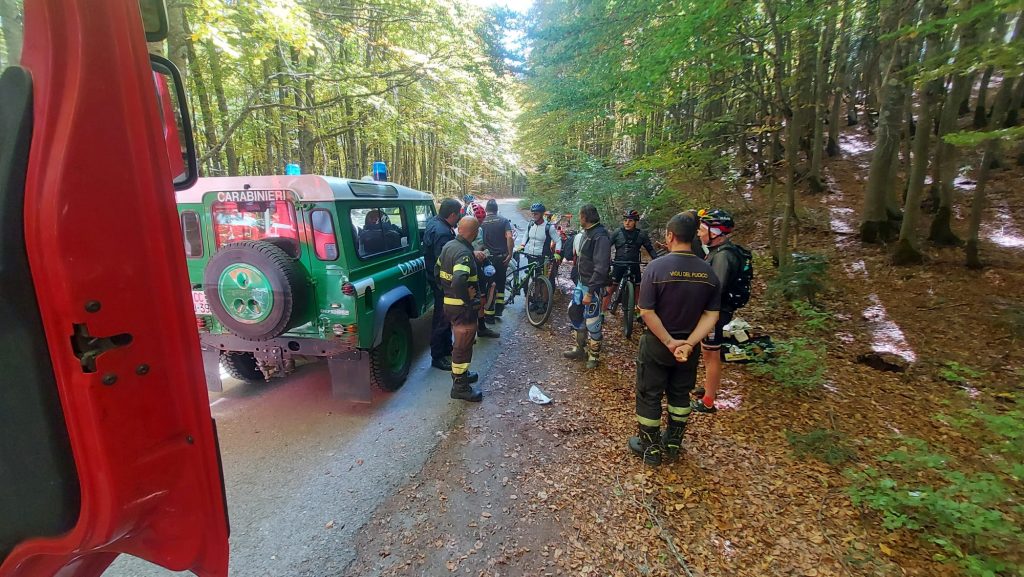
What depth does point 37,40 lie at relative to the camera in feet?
3.22

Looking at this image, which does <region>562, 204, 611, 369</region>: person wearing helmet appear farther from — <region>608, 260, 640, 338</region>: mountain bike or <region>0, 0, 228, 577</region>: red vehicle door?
<region>0, 0, 228, 577</region>: red vehicle door

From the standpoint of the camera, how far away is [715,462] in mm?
3225

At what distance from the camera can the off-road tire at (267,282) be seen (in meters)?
3.22

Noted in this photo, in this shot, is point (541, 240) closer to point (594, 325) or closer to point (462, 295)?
point (594, 325)

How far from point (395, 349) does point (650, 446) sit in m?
2.84

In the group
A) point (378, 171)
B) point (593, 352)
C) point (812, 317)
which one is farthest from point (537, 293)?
point (812, 317)

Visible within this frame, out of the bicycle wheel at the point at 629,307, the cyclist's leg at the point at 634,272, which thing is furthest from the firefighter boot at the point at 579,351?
the cyclist's leg at the point at 634,272

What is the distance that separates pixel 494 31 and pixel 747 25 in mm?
9071

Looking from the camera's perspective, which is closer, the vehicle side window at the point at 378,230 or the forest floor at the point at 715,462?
the forest floor at the point at 715,462

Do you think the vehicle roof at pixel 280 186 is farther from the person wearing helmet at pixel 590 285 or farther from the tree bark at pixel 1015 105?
the tree bark at pixel 1015 105

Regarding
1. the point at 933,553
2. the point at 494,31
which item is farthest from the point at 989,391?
the point at 494,31

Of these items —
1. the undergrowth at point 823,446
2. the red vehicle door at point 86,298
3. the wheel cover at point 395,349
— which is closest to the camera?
the red vehicle door at point 86,298

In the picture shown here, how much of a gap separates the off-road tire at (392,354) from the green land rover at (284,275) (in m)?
0.14

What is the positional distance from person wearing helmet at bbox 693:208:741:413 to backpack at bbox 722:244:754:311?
1 centimetres
